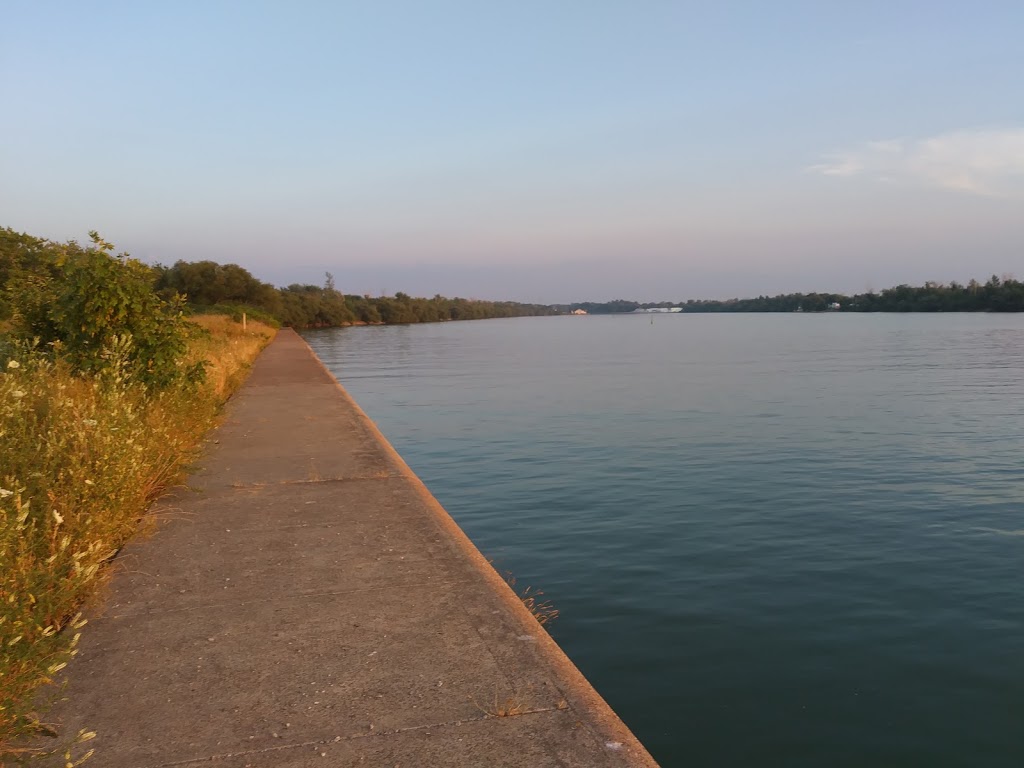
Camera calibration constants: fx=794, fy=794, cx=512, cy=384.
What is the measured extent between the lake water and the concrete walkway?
1.78 meters

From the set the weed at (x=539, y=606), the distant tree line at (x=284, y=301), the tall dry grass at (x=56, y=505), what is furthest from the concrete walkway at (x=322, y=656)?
the distant tree line at (x=284, y=301)

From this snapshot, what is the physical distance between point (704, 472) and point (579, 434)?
450 centimetres

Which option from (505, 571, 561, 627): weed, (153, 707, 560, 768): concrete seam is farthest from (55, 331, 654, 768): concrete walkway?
(505, 571, 561, 627): weed

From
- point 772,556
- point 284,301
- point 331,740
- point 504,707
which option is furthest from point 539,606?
point 284,301

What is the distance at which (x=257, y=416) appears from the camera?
1364 cm

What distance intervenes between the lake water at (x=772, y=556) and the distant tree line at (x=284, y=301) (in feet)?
164

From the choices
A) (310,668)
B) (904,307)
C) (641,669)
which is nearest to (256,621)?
(310,668)

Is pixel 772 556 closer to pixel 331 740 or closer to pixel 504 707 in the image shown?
pixel 504 707

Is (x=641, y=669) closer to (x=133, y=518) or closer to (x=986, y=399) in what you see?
A: (x=133, y=518)

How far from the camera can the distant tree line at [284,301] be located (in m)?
94.6

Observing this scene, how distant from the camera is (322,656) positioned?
13.3 feet

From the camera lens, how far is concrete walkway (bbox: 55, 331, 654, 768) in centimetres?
323

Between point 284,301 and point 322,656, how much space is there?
115394 millimetres

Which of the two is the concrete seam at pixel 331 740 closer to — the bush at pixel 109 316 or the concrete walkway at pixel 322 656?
the concrete walkway at pixel 322 656
